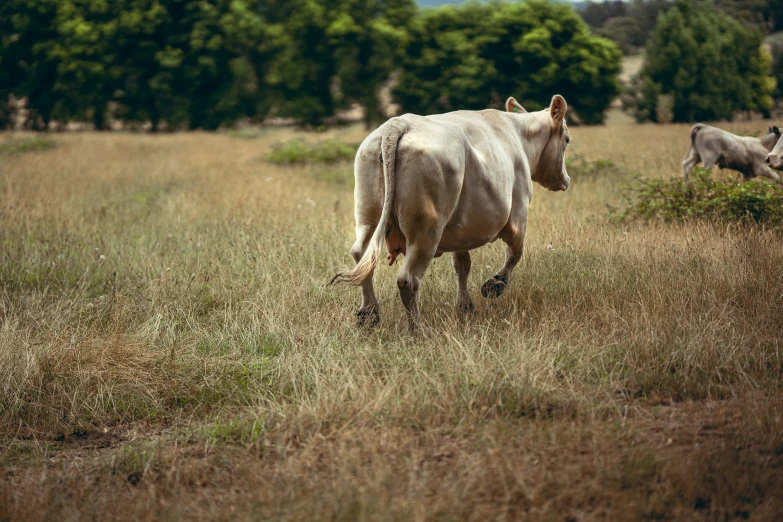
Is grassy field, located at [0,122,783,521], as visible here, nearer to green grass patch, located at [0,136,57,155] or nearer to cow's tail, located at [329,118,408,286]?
cow's tail, located at [329,118,408,286]

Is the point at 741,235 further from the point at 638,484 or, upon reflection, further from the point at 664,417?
the point at 638,484

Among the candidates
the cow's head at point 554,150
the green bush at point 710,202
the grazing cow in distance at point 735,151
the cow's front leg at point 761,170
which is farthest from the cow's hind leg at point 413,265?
the cow's front leg at point 761,170

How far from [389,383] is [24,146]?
2011cm

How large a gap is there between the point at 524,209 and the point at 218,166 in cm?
1338

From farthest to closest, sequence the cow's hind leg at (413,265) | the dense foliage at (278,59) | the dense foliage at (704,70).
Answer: the dense foliage at (278,59) → the dense foliage at (704,70) → the cow's hind leg at (413,265)

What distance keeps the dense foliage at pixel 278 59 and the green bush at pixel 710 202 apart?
30832 millimetres

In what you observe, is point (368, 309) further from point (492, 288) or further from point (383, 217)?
point (492, 288)

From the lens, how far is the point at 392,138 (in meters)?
5.02

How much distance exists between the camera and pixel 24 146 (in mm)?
21078

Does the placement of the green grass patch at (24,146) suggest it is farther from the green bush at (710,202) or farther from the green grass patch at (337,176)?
the green bush at (710,202)

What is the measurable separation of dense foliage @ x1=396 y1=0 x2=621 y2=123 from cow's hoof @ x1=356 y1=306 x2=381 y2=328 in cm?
3550

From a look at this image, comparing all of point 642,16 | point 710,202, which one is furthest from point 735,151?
point 642,16

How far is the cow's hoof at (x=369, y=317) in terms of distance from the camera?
573cm

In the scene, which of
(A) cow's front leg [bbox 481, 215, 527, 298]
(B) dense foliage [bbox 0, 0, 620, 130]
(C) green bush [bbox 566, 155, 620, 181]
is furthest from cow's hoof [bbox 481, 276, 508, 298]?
(B) dense foliage [bbox 0, 0, 620, 130]
